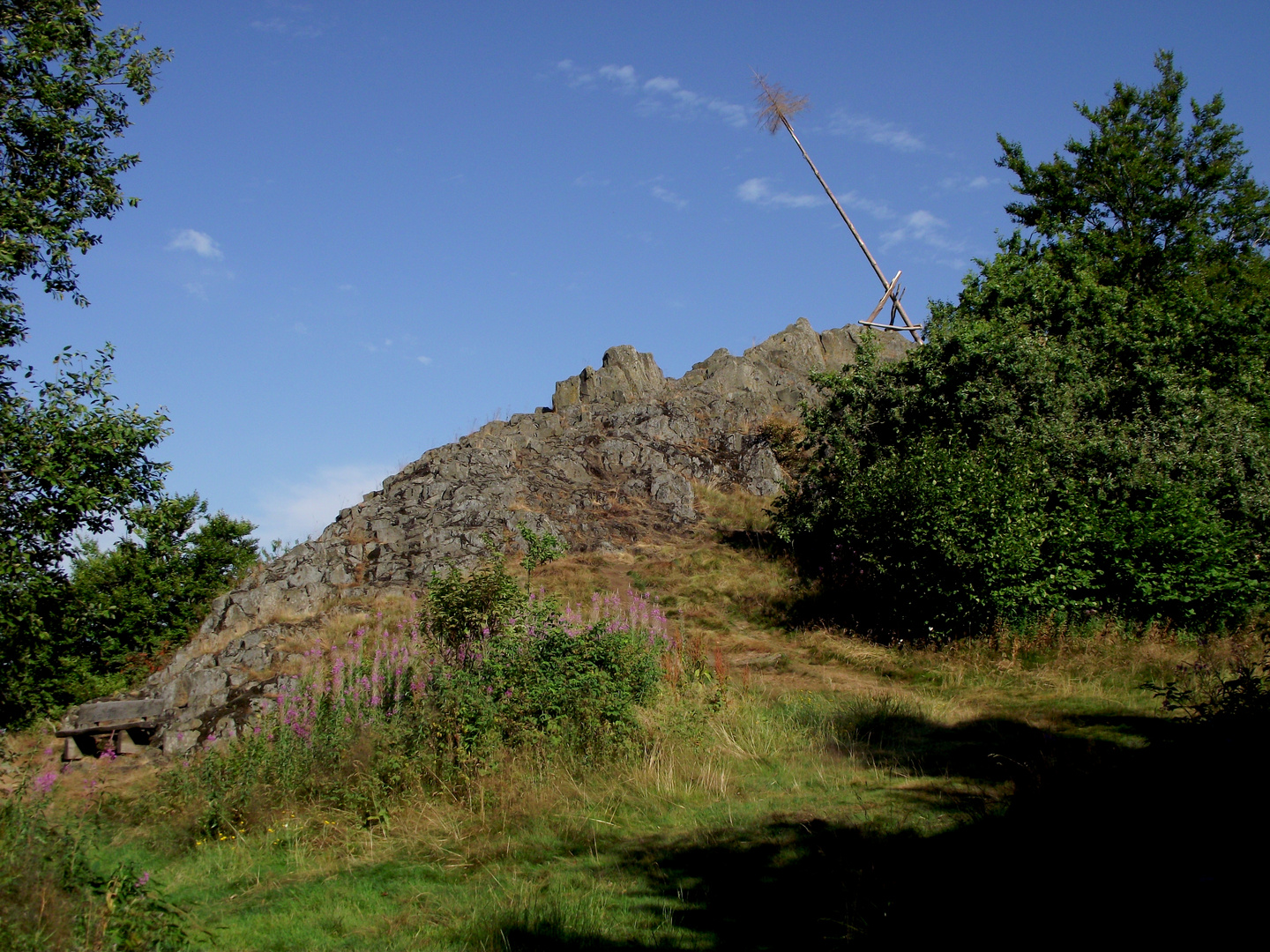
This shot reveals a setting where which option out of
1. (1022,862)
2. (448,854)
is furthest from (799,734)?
(1022,862)

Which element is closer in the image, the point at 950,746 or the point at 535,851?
the point at 535,851

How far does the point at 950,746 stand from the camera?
848 centimetres

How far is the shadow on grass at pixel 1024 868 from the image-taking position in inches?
144

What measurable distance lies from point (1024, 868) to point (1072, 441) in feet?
40.2

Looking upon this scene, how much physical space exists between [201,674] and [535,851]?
36.3ft

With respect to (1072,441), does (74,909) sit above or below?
below

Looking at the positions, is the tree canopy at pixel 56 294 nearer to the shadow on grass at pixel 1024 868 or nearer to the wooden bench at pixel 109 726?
the wooden bench at pixel 109 726

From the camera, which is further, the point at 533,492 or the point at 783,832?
the point at 533,492

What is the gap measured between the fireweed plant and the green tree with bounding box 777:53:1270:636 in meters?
6.30

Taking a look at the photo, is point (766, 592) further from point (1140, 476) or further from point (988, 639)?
point (1140, 476)

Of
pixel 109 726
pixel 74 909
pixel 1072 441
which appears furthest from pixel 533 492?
pixel 74 909

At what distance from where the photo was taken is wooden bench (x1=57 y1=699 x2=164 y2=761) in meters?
14.0

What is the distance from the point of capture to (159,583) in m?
25.6

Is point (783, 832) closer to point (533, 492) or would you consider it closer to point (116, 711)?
point (116, 711)
